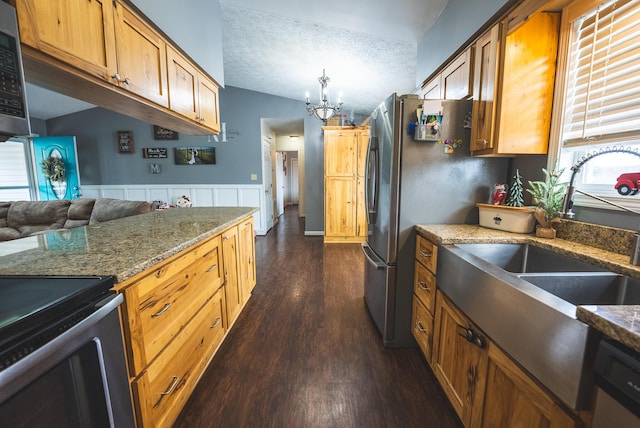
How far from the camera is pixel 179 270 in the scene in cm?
119

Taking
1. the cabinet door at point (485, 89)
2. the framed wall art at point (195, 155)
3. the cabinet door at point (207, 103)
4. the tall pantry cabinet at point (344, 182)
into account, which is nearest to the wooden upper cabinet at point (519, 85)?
the cabinet door at point (485, 89)

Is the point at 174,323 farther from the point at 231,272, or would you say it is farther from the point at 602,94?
the point at 602,94

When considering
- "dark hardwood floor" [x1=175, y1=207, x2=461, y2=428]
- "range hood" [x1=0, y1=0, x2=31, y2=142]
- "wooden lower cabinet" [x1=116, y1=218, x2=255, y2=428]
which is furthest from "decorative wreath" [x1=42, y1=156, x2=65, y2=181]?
"range hood" [x1=0, y1=0, x2=31, y2=142]

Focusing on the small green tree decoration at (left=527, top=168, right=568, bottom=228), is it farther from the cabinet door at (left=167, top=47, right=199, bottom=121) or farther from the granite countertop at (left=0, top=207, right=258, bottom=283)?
the cabinet door at (left=167, top=47, right=199, bottom=121)

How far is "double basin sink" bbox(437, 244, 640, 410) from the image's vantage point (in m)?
0.64

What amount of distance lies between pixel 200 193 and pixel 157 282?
4738 mm

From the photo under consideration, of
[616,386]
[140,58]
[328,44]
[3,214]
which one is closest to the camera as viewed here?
[616,386]

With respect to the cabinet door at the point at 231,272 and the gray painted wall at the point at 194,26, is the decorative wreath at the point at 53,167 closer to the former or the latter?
the gray painted wall at the point at 194,26

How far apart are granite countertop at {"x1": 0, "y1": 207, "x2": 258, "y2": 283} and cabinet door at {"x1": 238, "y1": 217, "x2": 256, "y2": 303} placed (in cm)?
48

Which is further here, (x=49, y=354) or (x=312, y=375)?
(x=312, y=375)

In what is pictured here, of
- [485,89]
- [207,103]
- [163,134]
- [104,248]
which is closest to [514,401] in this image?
[485,89]

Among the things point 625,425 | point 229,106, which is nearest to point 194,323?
point 625,425

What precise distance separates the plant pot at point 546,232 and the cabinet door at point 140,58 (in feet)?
7.77

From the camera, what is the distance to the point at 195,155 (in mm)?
5223
